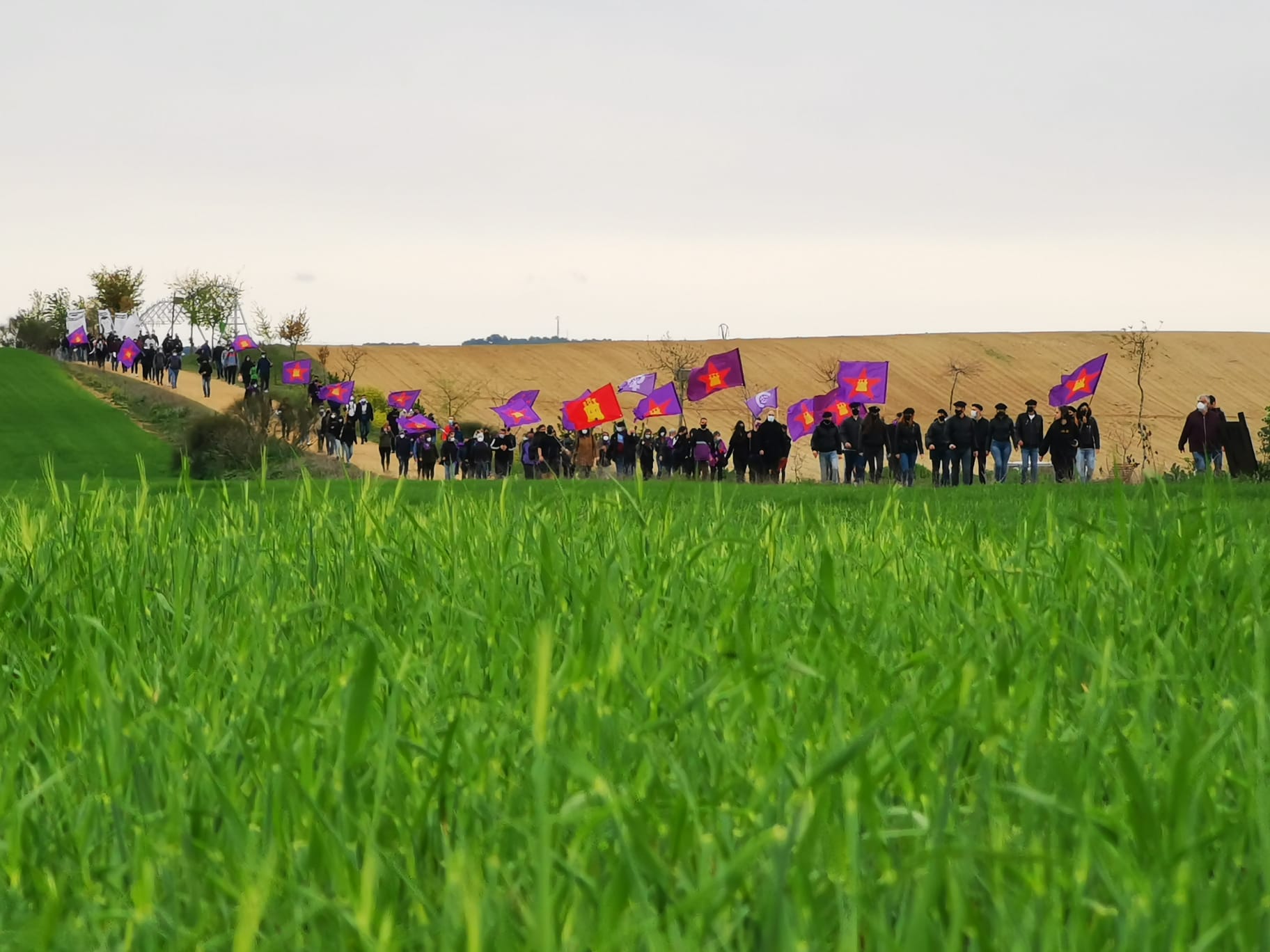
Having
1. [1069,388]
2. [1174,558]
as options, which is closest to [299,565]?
[1174,558]

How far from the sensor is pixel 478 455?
43812 millimetres

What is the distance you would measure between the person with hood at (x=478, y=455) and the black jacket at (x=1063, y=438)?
793 inches

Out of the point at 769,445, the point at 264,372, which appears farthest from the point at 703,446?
the point at 264,372

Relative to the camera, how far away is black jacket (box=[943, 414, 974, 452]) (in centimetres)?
2880

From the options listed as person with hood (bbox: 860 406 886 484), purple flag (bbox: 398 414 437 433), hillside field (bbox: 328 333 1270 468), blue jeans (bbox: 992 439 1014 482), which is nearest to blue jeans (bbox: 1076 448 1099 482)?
blue jeans (bbox: 992 439 1014 482)

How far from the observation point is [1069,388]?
32938 millimetres

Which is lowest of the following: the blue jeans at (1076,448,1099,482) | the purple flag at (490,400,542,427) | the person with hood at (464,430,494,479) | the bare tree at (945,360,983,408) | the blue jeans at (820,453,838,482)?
the person with hood at (464,430,494,479)

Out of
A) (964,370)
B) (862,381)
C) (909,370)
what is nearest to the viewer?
(862,381)

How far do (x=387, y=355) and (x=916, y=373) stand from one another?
120ft

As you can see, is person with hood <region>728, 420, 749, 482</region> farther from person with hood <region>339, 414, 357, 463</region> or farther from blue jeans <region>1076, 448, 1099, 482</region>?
person with hood <region>339, 414, 357, 463</region>

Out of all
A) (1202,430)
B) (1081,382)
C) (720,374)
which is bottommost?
(1202,430)

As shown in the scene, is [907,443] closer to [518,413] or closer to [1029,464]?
[1029,464]

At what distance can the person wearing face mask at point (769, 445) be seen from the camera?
3002 cm

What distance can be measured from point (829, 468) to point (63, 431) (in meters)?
27.2
